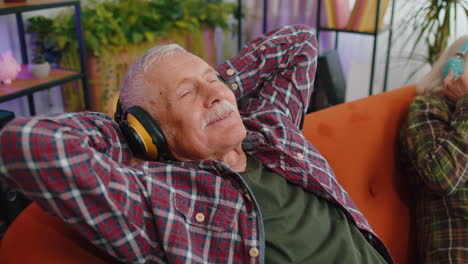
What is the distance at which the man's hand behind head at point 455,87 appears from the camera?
164cm

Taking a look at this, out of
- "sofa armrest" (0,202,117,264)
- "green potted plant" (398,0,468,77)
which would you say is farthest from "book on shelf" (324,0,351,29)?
"sofa armrest" (0,202,117,264)

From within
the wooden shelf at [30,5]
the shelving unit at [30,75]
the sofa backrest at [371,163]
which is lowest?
the sofa backrest at [371,163]

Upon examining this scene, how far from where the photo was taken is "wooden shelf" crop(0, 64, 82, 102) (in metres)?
2.27

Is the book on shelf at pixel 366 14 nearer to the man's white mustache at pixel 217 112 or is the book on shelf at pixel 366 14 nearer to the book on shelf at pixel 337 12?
the book on shelf at pixel 337 12

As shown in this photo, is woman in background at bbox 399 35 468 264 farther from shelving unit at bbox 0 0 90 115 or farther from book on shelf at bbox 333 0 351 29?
shelving unit at bbox 0 0 90 115

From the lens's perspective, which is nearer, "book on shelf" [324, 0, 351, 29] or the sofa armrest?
the sofa armrest

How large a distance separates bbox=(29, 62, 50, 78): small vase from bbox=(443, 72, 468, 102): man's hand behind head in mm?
1951

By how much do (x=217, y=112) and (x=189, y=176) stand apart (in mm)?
191

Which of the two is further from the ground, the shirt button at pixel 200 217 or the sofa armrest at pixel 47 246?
the shirt button at pixel 200 217

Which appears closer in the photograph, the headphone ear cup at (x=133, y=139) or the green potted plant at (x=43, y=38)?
the headphone ear cup at (x=133, y=139)

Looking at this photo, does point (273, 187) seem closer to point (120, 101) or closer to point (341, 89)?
point (120, 101)

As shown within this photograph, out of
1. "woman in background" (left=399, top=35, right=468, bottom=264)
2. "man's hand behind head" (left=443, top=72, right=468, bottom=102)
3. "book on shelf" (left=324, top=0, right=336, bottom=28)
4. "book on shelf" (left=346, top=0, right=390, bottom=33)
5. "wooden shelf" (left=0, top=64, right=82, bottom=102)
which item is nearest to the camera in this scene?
"woman in background" (left=399, top=35, right=468, bottom=264)

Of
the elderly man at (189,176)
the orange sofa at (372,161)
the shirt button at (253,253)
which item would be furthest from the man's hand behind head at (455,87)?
the shirt button at (253,253)

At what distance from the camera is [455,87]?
167 cm
